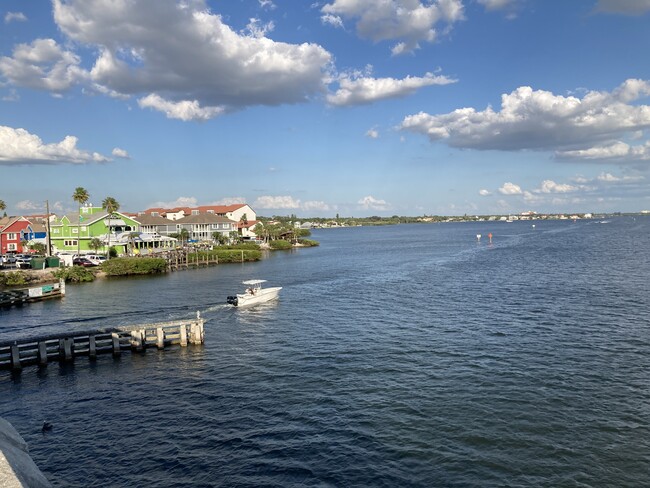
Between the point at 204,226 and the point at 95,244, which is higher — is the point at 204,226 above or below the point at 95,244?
above

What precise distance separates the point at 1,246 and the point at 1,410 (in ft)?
290

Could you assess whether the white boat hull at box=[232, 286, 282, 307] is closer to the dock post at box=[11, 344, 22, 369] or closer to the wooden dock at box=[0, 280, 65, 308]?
the dock post at box=[11, 344, 22, 369]

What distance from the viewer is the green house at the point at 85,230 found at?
97375mm

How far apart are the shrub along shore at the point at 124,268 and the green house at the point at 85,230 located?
15117mm

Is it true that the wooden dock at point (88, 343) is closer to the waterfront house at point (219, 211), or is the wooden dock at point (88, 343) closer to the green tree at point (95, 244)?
the green tree at point (95, 244)

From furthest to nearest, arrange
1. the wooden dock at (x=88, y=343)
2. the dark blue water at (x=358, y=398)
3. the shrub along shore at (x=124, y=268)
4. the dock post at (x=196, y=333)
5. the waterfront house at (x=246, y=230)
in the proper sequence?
the waterfront house at (x=246, y=230), the shrub along shore at (x=124, y=268), the dock post at (x=196, y=333), the wooden dock at (x=88, y=343), the dark blue water at (x=358, y=398)

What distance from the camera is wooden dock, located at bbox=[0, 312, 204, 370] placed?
31038mm

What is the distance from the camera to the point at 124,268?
264ft

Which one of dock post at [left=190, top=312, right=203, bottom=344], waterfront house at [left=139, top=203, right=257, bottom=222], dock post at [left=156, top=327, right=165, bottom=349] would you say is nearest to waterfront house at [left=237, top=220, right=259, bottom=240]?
waterfront house at [left=139, top=203, right=257, bottom=222]

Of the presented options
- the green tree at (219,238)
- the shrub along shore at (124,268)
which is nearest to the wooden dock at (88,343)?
the shrub along shore at (124,268)

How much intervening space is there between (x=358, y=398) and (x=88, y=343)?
67.8ft

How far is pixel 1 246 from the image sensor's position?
96.8m

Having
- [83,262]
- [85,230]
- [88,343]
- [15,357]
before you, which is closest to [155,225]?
[85,230]

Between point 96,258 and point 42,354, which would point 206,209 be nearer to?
point 96,258
